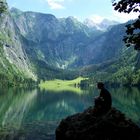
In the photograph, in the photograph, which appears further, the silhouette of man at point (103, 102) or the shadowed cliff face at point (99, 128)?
the silhouette of man at point (103, 102)

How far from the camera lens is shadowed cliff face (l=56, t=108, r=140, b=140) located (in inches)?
1281

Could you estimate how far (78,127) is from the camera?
35.8 m

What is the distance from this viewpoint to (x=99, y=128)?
1313 inches

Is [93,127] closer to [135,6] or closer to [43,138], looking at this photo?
[135,6]

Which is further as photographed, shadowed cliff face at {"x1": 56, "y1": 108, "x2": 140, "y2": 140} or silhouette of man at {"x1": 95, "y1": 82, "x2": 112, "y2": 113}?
silhouette of man at {"x1": 95, "y1": 82, "x2": 112, "y2": 113}

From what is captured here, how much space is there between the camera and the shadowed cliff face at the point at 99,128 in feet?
107

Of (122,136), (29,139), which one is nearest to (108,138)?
(122,136)

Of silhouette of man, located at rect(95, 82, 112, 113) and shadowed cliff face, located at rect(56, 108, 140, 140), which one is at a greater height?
silhouette of man, located at rect(95, 82, 112, 113)

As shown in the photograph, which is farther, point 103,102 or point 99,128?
point 103,102

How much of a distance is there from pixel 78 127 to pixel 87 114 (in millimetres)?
2574

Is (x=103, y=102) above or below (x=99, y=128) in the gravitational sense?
above

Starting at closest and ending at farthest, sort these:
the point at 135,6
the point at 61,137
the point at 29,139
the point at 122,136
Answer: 1. the point at 135,6
2. the point at 122,136
3. the point at 61,137
4. the point at 29,139

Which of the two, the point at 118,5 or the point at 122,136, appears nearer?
the point at 118,5

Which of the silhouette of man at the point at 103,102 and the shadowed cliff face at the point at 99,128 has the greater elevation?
the silhouette of man at the point at 103,102
